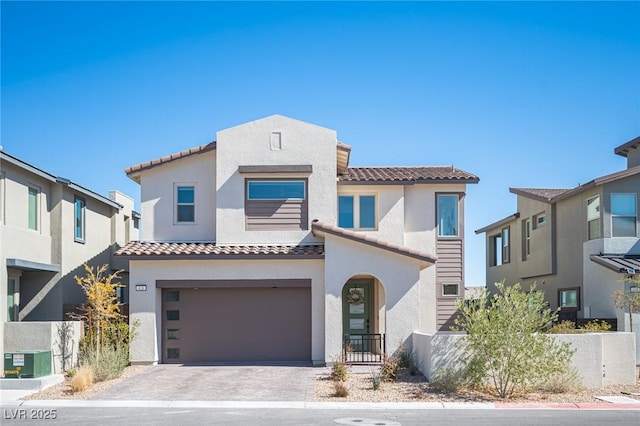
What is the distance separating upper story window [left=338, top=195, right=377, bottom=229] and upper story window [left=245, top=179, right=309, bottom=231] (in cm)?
195

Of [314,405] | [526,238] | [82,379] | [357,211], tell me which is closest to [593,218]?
[526,238]

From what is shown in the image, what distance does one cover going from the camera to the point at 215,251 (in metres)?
20.8

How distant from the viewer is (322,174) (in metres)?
22.1

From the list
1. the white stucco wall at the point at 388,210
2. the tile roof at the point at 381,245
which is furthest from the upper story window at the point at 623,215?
the tile roof at the point at 381,245

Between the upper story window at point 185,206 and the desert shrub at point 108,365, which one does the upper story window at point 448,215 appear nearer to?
the upper story window at point 185,206

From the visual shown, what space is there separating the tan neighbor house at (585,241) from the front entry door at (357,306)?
7207mm

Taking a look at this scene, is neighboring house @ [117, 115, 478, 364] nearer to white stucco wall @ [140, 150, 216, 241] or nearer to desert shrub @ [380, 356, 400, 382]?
white stucco wall @ [140, 150, 216, 241]

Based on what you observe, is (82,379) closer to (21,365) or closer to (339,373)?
(21,365)

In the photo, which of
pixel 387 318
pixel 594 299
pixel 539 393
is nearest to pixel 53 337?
pixel 387 318

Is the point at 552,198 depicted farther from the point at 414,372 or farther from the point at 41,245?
the point at 41,245

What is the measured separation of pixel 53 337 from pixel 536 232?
64.5 feet

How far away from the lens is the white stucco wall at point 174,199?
22484mm

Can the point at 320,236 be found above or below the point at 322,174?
below

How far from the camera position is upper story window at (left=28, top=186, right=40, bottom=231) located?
21.3m
